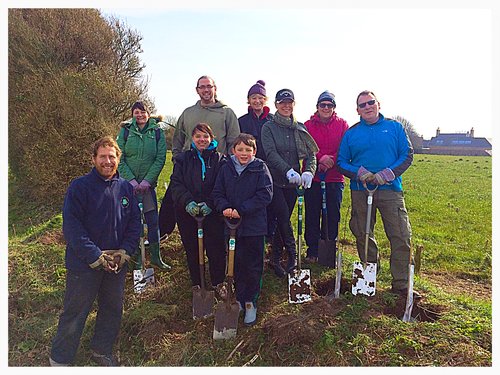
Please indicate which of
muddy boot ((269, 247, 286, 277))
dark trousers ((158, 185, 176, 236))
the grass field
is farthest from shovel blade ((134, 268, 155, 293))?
muddy boot ((269, 247, 286, 277))

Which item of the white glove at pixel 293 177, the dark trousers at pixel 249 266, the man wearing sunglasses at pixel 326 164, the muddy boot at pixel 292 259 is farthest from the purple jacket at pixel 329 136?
the dark trousers at pixel 249 266

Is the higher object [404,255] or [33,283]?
[404,255]

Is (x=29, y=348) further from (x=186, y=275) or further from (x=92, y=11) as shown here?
(x=92, y=11)

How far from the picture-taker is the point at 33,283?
577cm

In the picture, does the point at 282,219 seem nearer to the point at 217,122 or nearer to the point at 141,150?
the point at 217,122

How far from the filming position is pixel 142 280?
5.43 metres

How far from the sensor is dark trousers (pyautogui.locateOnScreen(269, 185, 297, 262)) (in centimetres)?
530

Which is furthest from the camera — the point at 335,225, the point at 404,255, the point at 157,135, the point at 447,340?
the point at 335,225

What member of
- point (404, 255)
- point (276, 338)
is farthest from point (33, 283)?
point (404, 255)

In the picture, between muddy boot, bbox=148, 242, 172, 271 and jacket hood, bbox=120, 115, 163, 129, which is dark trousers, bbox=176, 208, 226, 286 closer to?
muddy boot, bbox=148, 242, 172, 271

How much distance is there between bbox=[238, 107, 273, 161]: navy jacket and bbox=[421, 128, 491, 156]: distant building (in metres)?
54.0

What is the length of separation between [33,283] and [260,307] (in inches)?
129

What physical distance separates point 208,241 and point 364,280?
6.47 ft

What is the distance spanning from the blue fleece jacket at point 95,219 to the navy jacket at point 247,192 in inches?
38.2
